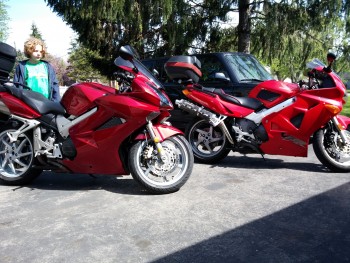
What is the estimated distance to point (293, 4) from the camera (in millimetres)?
10414

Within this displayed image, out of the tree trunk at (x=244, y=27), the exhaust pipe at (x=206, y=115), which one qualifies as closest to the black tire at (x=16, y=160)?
the exhaust pipe at (x=206, y=115)

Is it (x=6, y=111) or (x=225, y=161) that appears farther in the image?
(x=225, y=161)

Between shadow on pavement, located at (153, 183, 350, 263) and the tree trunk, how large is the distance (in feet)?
28.4

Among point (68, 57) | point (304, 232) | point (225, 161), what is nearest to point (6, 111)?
point (225, 161)

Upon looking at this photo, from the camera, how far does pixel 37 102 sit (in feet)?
14.2

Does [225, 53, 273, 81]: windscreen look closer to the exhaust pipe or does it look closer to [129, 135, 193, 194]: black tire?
the exhaust pipe

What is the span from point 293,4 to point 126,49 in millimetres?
8075

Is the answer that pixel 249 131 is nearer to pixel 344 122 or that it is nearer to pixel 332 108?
pixel 332 108

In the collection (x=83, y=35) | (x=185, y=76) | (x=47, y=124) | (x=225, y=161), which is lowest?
(x=225, y=161)

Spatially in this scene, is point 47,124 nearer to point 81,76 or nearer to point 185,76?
point 185,76

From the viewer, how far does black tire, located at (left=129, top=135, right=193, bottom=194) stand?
3.94 m

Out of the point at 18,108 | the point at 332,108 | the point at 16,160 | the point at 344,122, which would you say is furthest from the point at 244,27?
the point at 16,160

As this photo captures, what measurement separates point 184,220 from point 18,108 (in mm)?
2393

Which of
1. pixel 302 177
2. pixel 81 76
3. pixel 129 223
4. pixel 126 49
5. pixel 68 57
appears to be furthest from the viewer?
pixel 68 57
